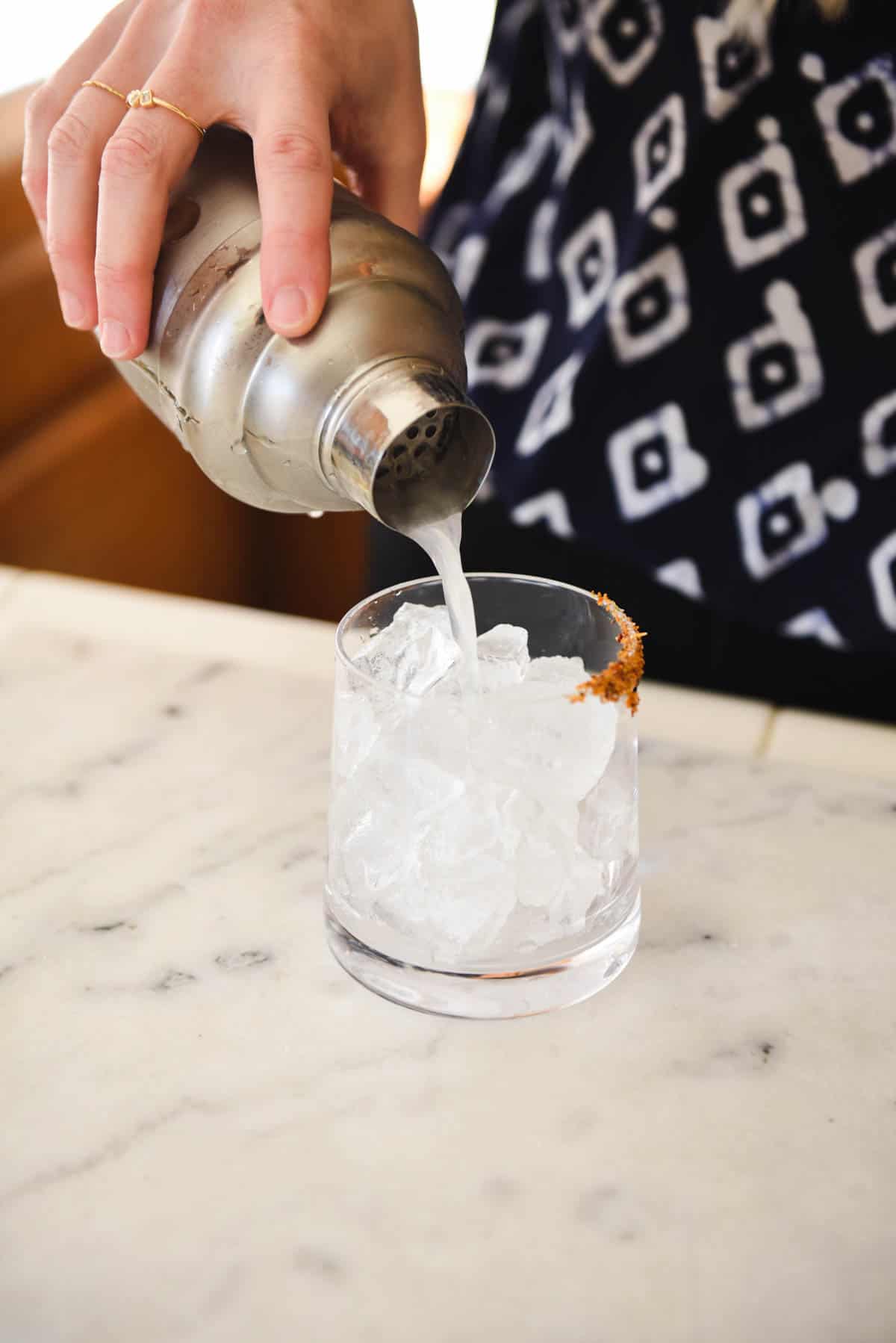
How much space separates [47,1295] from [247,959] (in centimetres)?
20

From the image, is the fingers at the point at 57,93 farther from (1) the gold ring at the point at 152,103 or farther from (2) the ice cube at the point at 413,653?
(2) the ice cube at the point at 413,653

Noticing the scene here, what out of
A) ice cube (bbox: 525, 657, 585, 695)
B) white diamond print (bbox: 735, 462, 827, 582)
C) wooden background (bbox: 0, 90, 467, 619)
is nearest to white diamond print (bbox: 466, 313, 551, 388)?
white diamond print (bbox: 735, 462, 827, 582)

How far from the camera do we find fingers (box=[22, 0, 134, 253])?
2.58ft

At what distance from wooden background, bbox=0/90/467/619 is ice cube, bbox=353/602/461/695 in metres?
1.26

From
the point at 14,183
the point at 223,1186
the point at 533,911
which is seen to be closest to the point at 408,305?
the point at 533,911

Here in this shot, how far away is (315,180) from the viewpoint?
0.62 m

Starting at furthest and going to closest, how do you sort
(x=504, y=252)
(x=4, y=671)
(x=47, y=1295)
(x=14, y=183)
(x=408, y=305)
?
(x=14, y=183), (x=504, y=252), (x=4, y=671), (x=408, y=305), (x=47, y=1295)

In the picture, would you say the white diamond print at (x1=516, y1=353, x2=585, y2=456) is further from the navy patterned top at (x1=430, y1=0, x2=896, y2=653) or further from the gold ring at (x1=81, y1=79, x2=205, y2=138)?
the gold ring at (x1=81, y1=79, x2=205, y2=138)

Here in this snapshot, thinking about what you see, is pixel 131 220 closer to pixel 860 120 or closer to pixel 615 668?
pixel 615 668

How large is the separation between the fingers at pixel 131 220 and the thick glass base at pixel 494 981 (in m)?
0.31

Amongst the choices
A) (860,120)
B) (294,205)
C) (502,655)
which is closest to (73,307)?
(294,205)

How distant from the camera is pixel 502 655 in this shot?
2.18 ft

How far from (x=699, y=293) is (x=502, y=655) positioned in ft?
1.35

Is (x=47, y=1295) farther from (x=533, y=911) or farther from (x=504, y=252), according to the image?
(x=504, y=252)
